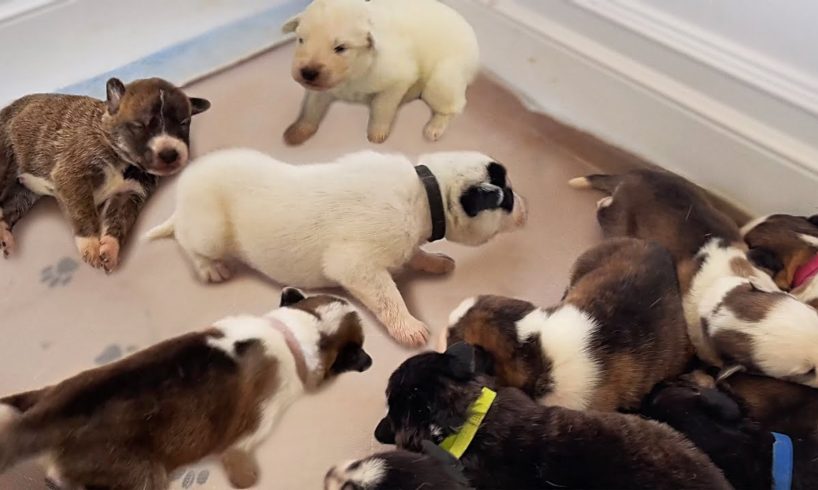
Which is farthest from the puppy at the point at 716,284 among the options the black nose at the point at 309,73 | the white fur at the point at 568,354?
the black nose at the point at 309,73

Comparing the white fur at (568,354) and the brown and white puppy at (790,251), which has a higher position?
the brown and white puppy at (790,251)

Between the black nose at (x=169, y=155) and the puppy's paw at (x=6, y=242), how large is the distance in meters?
0.43

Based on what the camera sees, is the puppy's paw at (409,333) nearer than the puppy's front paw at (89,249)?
Yes

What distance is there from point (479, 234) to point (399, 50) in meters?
0.64

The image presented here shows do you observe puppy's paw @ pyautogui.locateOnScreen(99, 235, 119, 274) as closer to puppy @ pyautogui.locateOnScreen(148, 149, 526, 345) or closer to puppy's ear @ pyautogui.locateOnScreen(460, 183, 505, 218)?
puppy @ pyautogui.locateOnScreen(148, 149, 526, 345)

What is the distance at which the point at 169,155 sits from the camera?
6.57 ft

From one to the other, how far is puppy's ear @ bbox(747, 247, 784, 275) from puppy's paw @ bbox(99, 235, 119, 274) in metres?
1.50

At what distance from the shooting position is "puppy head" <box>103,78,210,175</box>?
199cm

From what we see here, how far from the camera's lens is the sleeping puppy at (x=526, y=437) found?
1.32 metres

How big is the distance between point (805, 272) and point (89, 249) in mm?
1694

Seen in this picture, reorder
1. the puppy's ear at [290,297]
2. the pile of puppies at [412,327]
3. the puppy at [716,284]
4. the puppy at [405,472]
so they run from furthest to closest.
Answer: the puppy's ear at [290,297]
the puppy at [716,284]
the pile of puppies at [412,327]
the puppy at [405,472]

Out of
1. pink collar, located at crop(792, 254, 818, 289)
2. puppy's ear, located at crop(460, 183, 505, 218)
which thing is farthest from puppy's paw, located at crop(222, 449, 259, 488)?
pink collar, located at crop(792, 254, 818, 289)

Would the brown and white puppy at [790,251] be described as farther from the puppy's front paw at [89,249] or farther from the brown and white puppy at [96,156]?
the puppy's front paw at [89,249]

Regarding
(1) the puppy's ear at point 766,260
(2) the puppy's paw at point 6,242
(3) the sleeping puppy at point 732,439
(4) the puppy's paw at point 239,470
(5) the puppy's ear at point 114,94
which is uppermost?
(1) the puppy's ear at point 766,260
